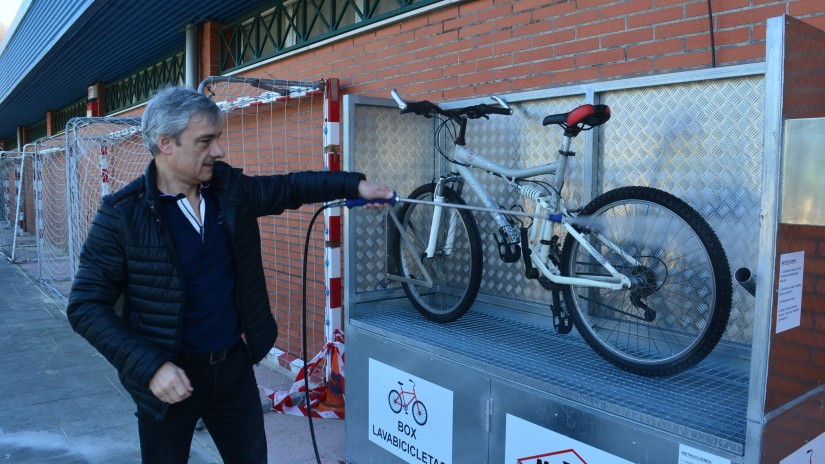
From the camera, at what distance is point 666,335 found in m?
3.08

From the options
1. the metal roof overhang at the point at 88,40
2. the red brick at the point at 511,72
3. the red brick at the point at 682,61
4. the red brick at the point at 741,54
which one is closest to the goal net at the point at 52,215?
the metal roof overhang at the point at 88,40

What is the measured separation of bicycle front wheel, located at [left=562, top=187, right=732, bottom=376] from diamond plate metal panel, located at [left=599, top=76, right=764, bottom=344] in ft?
0.61

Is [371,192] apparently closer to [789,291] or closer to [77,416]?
[789,291]

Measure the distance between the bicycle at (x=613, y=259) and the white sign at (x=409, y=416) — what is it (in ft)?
1.62

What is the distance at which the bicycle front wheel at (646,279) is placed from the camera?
2.74 metres

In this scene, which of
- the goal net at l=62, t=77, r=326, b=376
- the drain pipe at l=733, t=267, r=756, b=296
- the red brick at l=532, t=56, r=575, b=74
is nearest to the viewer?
the drain pipe at l=733, t=267, r=756, b=296

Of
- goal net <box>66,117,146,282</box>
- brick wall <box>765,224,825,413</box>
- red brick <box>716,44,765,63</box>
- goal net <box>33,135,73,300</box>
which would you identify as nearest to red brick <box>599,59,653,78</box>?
red brick <box>716,44,765,63</box>

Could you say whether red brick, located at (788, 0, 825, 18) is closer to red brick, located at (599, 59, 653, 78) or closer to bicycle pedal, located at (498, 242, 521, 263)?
red brick, located at (599, 59, 653, 78)

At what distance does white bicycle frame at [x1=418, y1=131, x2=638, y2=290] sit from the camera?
114 inches

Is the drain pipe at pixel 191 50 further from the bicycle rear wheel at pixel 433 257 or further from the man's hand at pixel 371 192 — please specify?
the man's hand at pixel 371 192

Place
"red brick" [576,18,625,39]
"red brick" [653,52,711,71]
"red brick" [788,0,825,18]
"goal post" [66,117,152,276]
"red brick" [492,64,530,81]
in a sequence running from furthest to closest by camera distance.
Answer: "goal post" [66,117,152,276] → "red brick" [492,64,530,81] → "red brick" [576,18,625,39] → "red brick" [653,52,711,71] → "red brick" [788,0,825,18]

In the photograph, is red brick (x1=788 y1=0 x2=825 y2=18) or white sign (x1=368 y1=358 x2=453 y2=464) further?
white sign (x1=368 y1=358 x2=453 y2=464)

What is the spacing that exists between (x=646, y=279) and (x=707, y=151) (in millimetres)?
671

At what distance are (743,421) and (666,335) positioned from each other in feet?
2.78
